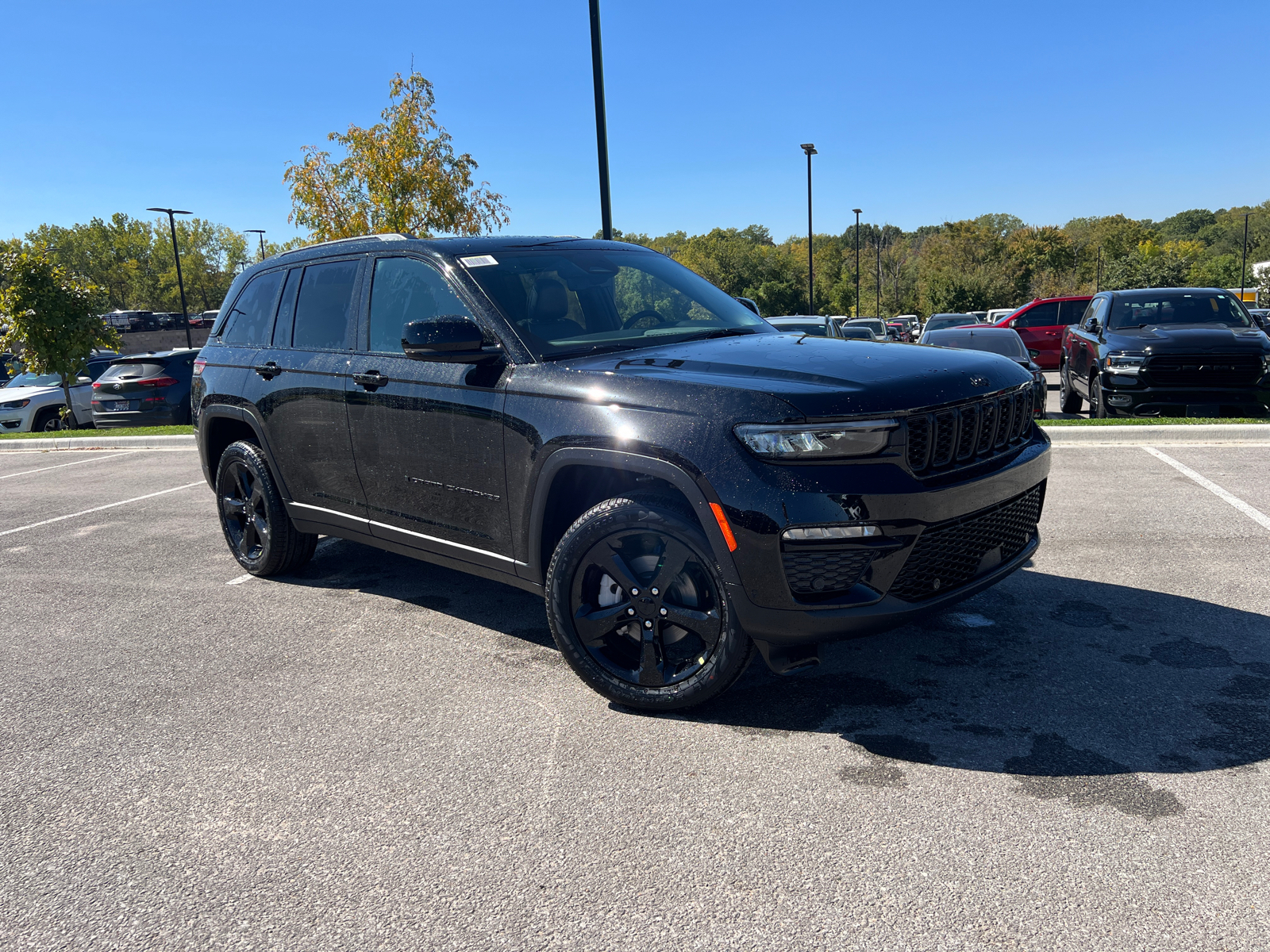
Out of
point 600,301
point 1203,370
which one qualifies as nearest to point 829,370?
point 600,301

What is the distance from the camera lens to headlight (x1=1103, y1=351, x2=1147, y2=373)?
1063 centimetres

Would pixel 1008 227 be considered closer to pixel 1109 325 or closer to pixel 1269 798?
pixel 1109 325

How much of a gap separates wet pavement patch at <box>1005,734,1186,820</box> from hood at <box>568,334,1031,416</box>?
1.20 meters

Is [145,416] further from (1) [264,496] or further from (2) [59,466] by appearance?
(1) [264,496]

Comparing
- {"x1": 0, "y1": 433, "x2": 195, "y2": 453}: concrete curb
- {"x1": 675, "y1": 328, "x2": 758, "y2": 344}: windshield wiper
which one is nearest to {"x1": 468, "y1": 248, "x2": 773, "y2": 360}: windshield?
{"x1": 675, "y1": 328, "x2": 758, "y2": 344}: windshield wiper

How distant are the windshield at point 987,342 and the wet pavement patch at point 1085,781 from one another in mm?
9431

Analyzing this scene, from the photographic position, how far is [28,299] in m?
17.9

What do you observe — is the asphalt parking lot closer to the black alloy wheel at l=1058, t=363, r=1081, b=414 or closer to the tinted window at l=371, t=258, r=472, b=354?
the tinted window at l=371, t=258, r=472, b=354

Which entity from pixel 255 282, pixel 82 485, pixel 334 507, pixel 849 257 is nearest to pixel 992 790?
pixel 334 507

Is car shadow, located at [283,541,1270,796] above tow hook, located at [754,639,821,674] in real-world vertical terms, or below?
→ below

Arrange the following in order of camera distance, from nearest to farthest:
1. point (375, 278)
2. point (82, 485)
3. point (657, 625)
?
point (657, 625) < point (375, 278) < point (82, 485)

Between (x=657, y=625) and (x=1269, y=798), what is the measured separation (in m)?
1.93

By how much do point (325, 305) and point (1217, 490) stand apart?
645 centimetres

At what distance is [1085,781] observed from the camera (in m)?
2.89
